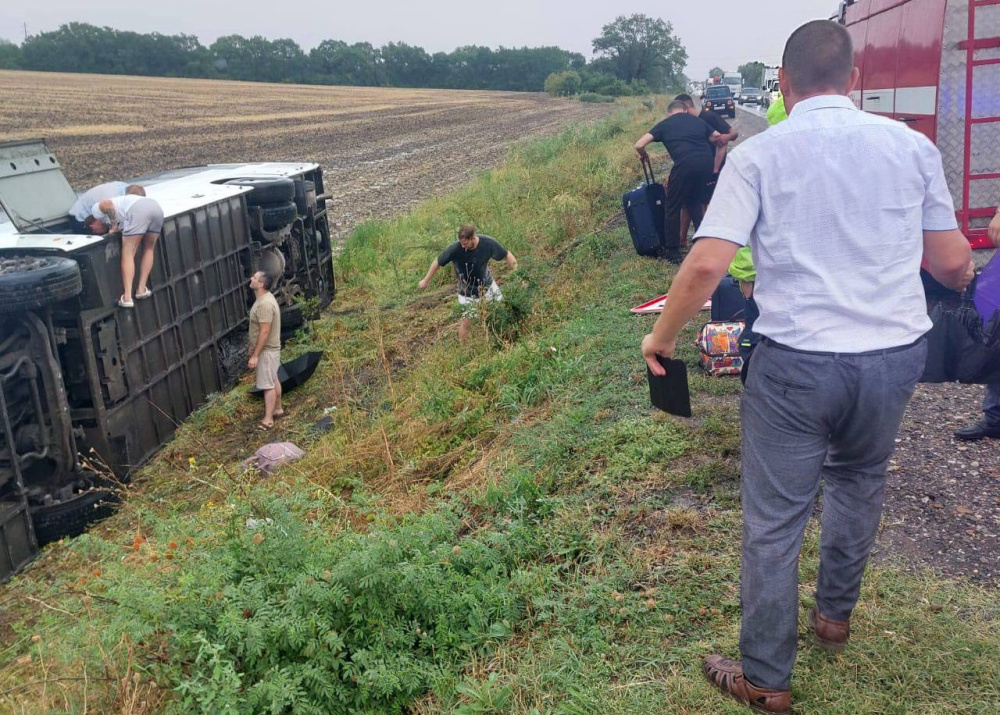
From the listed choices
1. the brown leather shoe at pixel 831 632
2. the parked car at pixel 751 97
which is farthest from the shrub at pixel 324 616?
the parked car at pixel 751 97

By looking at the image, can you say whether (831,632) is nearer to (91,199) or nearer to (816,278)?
(816,278)

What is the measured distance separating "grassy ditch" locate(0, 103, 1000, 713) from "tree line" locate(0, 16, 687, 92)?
79019 mm

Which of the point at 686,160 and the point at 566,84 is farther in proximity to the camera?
the point at 566,84

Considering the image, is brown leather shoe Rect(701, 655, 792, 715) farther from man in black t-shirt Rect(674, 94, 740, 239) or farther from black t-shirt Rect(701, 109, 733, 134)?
black t-shirt Rect(701, 109, 733, 134)

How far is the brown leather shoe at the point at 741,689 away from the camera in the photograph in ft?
9.50

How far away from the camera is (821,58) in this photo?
2.71 m

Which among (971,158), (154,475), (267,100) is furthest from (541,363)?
(267,100)

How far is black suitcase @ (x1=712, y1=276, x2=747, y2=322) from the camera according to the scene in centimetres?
684

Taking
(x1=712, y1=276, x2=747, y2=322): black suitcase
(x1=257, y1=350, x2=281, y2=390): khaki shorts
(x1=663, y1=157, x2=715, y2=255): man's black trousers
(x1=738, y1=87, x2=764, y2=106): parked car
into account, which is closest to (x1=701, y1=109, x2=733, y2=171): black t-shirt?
(x1=663, y1=157, x2=715, y2=255): man's black trousers

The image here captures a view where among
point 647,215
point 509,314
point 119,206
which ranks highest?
point 119,206

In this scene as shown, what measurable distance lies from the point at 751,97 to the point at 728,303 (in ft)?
188

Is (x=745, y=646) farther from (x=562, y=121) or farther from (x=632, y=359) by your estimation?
(x=562, y=121)

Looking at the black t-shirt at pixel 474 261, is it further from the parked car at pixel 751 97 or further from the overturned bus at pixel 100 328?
the parked car at pixel 751 97

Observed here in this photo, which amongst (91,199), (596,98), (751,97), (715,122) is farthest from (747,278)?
(596,98)
